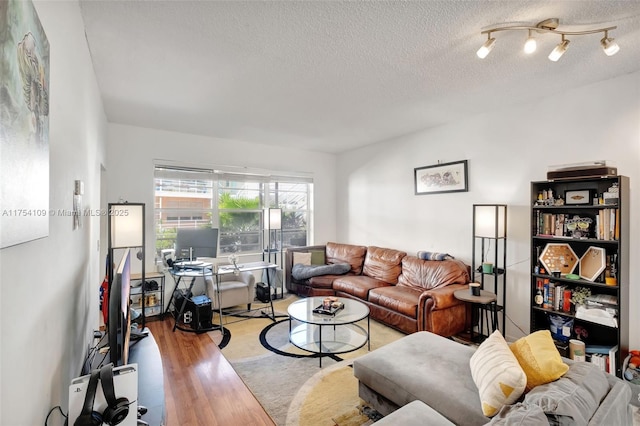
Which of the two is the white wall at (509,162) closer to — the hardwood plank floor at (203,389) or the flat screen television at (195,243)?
the flat screen television at (195,243)

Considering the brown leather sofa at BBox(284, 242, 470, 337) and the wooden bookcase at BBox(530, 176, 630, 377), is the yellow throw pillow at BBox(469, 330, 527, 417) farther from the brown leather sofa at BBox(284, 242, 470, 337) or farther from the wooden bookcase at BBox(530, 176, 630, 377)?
the wooden bookcase at BBox(530, 176, 630, 377)

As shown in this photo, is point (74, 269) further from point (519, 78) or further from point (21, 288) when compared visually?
point (519, 78)

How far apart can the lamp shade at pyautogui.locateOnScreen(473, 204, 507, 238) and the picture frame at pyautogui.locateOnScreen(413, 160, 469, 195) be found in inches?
21.5

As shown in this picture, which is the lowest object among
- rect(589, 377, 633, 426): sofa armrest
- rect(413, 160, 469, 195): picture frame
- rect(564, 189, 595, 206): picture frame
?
rect(589, 377, 633, 426): sofa armrest

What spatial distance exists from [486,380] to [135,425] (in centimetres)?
164

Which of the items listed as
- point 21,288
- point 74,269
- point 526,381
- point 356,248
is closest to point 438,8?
point 526,381

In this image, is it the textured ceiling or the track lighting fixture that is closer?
the textured ceiling

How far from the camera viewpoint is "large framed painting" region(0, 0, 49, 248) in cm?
67

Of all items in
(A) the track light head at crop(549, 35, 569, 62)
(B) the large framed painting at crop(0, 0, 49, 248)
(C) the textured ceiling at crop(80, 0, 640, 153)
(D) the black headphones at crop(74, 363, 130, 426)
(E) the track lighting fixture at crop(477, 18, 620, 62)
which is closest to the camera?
(B) the large framed painting at crop(0, 0, 49, 248)

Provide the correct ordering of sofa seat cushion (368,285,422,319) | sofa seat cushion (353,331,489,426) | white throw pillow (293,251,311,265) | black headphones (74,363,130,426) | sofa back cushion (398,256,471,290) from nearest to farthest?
1. black headphones (74,363,130,426)
2. sofa seat cushion (353,331,489,426)
3. sofa seat cushion (368,285,422,319)
4. sofa back cushion (398,256,471,290)
5. white throw pillow (293,251,311,265)

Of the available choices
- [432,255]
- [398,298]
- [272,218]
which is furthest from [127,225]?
[432,255]

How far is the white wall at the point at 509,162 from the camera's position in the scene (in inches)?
103

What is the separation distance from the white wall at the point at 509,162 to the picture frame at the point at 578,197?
0.29 meters

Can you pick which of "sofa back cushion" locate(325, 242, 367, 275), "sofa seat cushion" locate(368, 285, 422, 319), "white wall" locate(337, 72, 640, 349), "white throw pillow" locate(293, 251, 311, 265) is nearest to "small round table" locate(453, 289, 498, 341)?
"white wall" locate(337, 72, 640, 349)
